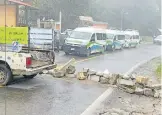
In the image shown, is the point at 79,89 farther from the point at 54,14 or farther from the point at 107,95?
the point at 54,14

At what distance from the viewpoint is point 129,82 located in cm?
1105

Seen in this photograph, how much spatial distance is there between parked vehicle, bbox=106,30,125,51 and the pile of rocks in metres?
18.8

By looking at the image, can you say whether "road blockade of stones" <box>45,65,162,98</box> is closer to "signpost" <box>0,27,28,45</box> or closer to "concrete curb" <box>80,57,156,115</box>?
"concrete curb" <box>80,57,156,115</box>

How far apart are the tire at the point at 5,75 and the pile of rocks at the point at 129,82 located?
2.83 meters

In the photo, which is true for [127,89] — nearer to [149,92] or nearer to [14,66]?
[149,92]

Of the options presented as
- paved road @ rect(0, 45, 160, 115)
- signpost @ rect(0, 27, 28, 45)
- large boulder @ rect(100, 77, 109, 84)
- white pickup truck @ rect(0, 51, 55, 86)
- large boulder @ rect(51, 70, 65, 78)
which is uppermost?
signpost @ rect(0, 27, 28, 45)

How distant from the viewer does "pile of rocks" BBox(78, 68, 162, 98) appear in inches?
409

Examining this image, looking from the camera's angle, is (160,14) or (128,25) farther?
(160,14)

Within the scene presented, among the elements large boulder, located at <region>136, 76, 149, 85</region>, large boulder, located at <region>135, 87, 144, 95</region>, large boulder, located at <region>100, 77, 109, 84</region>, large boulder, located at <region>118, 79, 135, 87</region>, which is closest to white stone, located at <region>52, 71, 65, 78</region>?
large boulder, located at <region>100, 77, 109, 84</region>

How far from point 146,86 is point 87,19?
35.4 meters

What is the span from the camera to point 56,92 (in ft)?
33.6

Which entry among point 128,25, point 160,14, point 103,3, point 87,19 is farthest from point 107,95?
point 160,14

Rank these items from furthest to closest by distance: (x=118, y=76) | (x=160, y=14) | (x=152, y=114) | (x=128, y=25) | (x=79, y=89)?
(x=160, y=14) < (x=128, y=25) < (x=118, y=76) < (x=79, y=89) < (x=152, y=114)

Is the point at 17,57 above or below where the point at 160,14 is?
below
